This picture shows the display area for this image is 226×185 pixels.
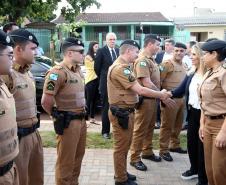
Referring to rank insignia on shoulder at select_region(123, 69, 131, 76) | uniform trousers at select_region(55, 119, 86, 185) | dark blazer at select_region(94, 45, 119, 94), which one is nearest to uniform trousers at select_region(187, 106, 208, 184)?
rank insignia on shoulder at select_region(123, 69, 131, 76)

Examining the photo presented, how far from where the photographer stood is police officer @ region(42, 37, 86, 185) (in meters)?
4.21

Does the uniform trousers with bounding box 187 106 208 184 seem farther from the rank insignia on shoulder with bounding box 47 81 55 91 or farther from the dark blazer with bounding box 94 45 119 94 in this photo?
the dark blazer with bounding box 94 45 119 94

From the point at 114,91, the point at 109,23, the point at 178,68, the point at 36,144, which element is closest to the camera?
the point at 36,144

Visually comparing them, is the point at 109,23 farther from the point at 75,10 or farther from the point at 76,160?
the point at 76,160

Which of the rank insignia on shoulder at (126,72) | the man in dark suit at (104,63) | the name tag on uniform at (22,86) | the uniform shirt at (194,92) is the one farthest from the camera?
the man in dark suit at (104,63)

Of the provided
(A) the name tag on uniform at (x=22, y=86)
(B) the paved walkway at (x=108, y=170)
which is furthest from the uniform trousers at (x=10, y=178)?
(B) the paved walkway at (x=108, y=170)

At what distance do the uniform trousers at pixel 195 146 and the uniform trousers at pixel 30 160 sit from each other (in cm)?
227

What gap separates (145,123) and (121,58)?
136 centimetres

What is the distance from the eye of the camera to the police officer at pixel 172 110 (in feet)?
20.7

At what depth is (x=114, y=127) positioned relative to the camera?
4969mm

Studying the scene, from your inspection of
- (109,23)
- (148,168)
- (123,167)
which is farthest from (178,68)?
(109,23)

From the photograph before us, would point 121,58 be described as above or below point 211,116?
above

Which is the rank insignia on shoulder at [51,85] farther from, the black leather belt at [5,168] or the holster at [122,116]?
the black leather belt at [5,168]

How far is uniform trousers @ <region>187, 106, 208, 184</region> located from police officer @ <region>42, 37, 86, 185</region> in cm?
170
